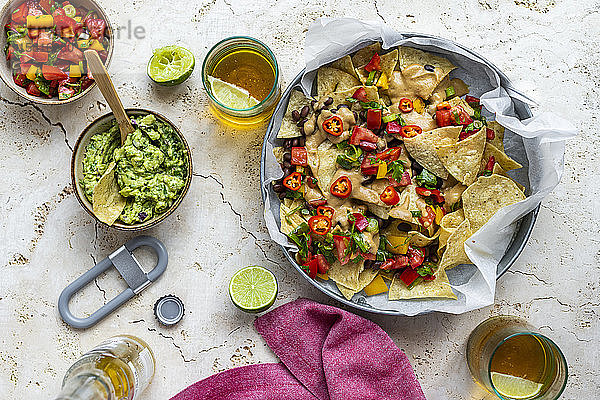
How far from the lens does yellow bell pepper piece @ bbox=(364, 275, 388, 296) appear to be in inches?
91.0

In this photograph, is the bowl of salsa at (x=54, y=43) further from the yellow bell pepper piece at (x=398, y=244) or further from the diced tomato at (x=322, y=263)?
the yellow bell pepper piece at (x=398, y=244)

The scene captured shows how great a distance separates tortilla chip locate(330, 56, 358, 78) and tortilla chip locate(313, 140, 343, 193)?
34cm

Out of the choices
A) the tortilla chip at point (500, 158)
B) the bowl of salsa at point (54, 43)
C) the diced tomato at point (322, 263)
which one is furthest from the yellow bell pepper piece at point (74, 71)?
the tortilla chip at point (500, 158)

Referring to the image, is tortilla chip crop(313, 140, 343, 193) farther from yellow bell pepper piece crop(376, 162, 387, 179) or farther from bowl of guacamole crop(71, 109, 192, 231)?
bowl of guacamole crop(71, 109, 192, 231)

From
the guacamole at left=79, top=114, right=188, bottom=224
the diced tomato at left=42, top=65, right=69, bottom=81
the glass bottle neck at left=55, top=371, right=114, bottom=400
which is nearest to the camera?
the glass bottle neck at left=55, top=371, right=114, bottom=400

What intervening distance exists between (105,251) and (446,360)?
1600 mm

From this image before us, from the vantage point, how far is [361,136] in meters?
2.22

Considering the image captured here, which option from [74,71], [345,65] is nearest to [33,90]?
[74,71]

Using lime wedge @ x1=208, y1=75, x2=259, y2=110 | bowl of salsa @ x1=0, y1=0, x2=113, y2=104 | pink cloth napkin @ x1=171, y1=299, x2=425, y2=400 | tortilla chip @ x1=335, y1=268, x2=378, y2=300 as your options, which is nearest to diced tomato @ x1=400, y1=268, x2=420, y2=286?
tortilla chip @ x1=335, y1=268, x2=378, y2=300

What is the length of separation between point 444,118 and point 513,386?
1.12 m

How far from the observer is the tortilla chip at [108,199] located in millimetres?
2230

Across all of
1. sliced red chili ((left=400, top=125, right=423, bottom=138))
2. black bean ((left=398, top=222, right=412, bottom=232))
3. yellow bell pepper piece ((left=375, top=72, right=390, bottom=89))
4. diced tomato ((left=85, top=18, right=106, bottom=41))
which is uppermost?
diced tomato ((left=85, top=18, right=106, bottom=41))

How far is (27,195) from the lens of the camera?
8.38 feet

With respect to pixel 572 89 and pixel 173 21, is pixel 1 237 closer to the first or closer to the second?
pixel 173 21
